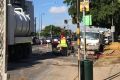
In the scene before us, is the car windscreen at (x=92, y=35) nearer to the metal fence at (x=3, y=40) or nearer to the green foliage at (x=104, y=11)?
the green foliage at (x=104, y=11)

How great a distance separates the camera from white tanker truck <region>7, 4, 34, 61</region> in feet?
88.8

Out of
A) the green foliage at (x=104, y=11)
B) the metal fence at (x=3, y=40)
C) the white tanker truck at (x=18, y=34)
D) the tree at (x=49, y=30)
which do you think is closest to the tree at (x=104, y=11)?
the green foliage at (x=104, y=11)

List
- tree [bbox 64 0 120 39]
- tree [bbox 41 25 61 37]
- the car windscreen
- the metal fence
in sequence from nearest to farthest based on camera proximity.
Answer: the metal fence < the car windscreen < tree [bbox 64 0 120 39] < tree [bbox 41 25 61 37]

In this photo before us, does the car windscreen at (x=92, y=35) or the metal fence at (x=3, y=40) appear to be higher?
the metal fence at (x=3, y=40)

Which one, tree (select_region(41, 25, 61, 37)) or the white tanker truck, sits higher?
the white tanker truck

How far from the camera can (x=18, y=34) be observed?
30156mm

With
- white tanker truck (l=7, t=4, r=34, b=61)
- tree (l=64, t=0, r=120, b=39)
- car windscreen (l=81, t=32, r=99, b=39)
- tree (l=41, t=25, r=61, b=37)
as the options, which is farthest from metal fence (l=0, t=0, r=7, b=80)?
tree (l=41, t=25, r=61, b=37)

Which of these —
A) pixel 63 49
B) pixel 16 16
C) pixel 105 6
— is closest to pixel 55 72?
pixel 16 16

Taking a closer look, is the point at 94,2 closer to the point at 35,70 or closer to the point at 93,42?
the point at 93,42

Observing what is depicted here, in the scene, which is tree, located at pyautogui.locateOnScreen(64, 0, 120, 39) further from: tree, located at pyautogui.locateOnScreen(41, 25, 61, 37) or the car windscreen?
tree, located at pyautogui.locateOnScreen(41, 25, 61, 37)

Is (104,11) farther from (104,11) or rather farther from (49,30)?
(49,30)

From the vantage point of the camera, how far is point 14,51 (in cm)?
3048

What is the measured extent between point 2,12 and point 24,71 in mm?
14210

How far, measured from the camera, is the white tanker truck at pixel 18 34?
2708 cm
